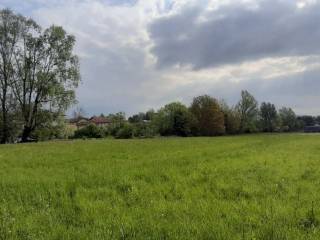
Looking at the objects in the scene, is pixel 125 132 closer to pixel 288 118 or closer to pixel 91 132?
pixel 91 132

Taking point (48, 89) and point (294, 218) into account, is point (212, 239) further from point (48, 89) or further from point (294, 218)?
point (48, 89)

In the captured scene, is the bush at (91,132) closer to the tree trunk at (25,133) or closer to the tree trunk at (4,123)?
the tree trunk at (25,133)

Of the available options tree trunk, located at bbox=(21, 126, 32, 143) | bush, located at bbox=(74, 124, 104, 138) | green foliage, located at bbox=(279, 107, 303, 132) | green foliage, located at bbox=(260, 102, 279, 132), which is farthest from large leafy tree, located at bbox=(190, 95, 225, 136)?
green foliage, located at bbox=(279, 107, 303, 132)

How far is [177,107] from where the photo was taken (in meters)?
125

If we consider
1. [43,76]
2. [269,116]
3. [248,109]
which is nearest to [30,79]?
[43,76]

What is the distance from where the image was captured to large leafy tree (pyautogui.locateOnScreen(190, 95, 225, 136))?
114 metres

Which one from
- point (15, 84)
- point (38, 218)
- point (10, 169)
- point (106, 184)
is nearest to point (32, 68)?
point (15, 84)

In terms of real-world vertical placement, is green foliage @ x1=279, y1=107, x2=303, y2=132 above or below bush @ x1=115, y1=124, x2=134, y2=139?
above

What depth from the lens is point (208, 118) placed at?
11462 centimetres

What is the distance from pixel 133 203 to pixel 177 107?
377 ft

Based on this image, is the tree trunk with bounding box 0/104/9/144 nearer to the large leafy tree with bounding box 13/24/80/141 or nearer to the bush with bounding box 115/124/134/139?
the large leafy tree with bounding box 13/24/80/141

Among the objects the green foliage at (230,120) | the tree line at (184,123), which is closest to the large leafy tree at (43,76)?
the tree line at (184,123)

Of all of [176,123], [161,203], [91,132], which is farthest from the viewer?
[176,123]

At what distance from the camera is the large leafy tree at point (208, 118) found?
11394 cm
